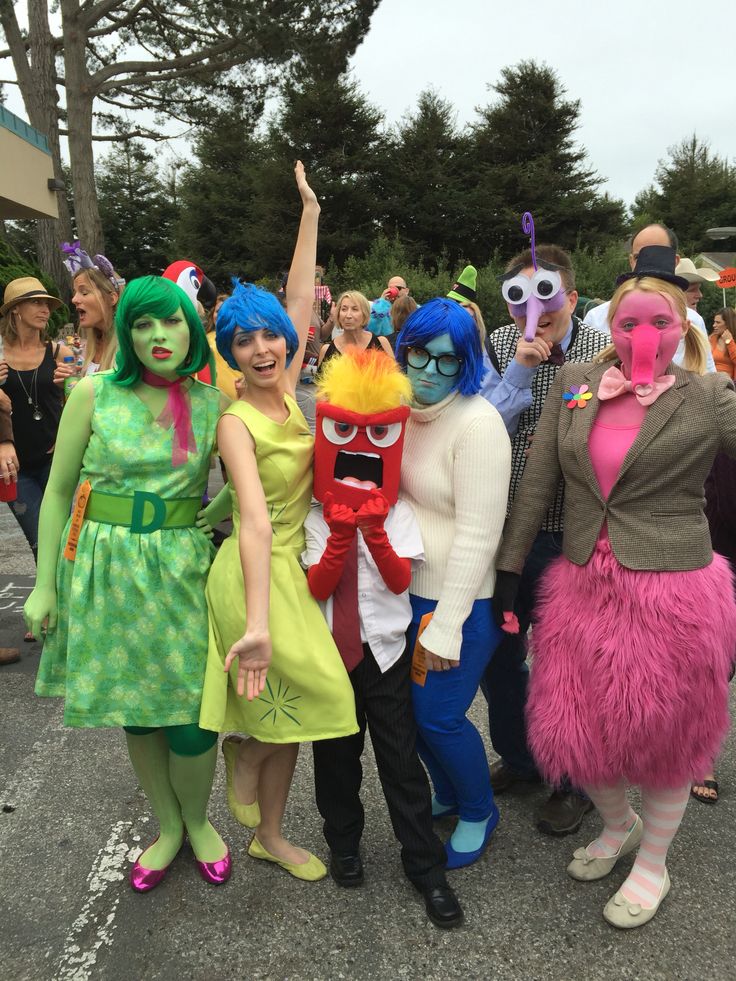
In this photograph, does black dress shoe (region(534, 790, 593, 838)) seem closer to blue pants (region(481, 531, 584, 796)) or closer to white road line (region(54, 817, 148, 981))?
blue pants (region(481, 531, 584, 796))

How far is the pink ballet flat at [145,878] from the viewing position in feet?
7.29

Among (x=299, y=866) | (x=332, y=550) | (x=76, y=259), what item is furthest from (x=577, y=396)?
(x=76, y=259)

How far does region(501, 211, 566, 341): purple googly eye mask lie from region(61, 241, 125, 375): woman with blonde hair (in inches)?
63.3

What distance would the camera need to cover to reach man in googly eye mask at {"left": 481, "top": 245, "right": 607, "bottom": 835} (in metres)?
2.29

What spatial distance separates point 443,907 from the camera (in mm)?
2074

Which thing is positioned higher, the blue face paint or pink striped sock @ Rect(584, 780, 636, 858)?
the blue face paint

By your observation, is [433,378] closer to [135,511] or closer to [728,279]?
[135,511]

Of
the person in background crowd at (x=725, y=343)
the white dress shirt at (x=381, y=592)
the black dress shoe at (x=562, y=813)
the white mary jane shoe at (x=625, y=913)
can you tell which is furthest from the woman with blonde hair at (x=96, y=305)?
the person in background crowd at (x=725, y=343)

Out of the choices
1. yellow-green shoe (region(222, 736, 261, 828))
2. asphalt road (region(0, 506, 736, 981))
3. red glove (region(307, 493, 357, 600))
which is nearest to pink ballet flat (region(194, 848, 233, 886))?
asphalt road (region(0, 506, 736, 981))

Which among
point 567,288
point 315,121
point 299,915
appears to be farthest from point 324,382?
point 315,121

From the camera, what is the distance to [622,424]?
203cm

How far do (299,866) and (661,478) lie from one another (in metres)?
1.58

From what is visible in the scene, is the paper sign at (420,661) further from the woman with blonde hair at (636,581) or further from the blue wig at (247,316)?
the blue wig at (247,316)

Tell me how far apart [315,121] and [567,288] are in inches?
920
